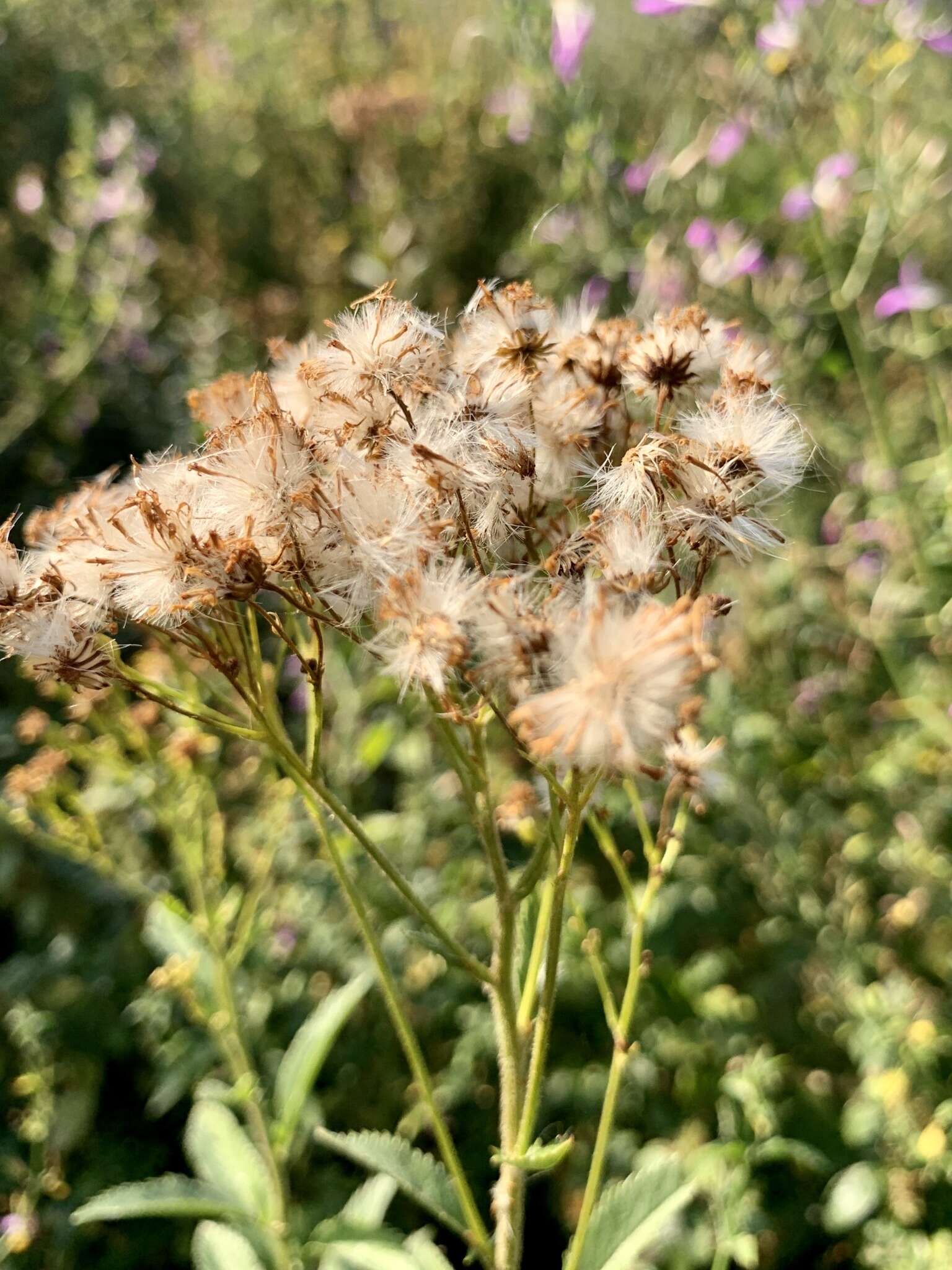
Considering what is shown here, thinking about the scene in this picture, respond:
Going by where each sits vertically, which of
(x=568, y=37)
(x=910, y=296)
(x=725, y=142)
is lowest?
(x=910, y=296)

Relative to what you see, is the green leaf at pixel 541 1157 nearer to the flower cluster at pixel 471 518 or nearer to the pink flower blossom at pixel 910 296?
the flower cluster at pixel 471 518

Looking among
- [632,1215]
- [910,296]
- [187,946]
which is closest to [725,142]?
[910,296]

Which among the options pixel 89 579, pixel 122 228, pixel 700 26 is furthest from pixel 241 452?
pixel 122 228

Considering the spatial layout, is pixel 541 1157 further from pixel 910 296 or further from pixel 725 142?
pixel 725 142

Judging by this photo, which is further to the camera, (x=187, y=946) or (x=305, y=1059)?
(x=187, y=946)

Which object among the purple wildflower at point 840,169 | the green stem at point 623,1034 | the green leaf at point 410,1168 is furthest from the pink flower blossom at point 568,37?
the green leaf at point 410,1168

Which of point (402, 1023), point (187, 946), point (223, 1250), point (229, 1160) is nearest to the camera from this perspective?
point (402, 1023)

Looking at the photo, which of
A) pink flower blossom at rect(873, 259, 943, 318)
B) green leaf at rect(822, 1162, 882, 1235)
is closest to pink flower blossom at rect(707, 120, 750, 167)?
pink flower blossom at rect(873, 259, 943, 318)
